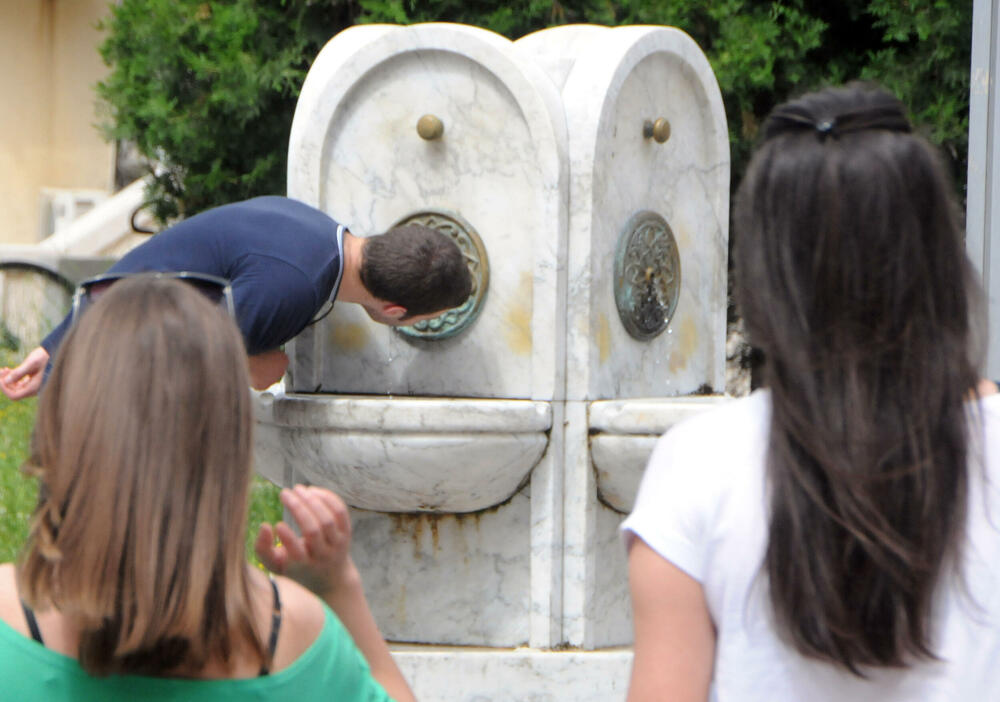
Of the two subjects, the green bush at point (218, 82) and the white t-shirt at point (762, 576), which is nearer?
the white t-shirt at point (762, 576)

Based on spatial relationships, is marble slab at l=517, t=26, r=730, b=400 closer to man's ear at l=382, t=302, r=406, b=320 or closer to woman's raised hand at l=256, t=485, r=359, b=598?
man's ear at l=382, t=302, r=406, b=320

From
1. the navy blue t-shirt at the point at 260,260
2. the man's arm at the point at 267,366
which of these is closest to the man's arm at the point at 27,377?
the navy blue t-shirt at the point at 260,260

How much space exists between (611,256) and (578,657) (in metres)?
1.08

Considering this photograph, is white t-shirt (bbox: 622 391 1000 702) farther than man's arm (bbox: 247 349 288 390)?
No

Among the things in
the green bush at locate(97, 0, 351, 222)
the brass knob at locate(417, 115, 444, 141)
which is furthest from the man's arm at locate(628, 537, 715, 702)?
the green bush at locate(97, 0, 351, 222)

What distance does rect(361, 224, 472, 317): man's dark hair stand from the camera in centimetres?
331

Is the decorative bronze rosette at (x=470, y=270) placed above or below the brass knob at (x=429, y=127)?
below

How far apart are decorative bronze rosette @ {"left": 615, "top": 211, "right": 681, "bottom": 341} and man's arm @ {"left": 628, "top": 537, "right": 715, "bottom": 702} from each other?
2514mm

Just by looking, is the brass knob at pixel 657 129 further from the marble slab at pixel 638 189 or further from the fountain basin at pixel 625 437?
the fountain basin at pixel 625 437

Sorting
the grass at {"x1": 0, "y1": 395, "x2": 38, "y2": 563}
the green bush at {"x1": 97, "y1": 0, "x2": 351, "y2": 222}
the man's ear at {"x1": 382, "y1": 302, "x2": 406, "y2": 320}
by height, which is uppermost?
the green bush at {"x1": 97, "y1": 0, "x2": 351, "y2": 222}

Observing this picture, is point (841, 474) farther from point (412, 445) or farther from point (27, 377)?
point (27, 377)

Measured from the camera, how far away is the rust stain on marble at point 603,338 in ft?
12.1

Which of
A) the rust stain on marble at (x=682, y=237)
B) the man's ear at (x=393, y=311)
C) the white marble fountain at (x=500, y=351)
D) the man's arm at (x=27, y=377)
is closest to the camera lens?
the man's arm at (x=27, y=377)

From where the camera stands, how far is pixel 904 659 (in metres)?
1.25
